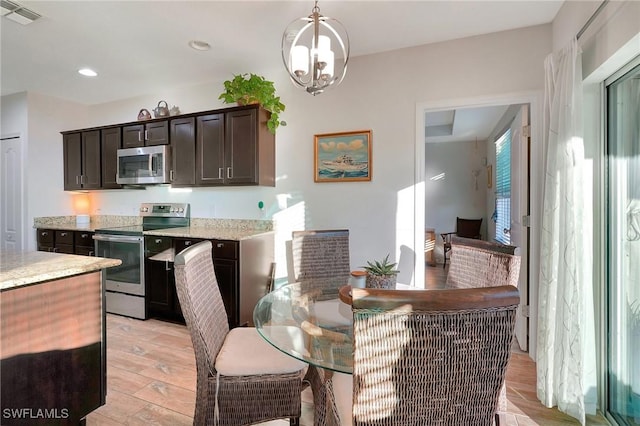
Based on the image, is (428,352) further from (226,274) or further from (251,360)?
(226,274)

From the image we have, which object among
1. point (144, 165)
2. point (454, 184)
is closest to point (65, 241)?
point (144, 165)

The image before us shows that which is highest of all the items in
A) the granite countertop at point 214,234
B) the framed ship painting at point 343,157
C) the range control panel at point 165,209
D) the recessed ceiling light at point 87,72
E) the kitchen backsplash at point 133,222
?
the recessed ceiling light at point 87,72

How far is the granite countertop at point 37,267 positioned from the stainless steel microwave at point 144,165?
191 cm

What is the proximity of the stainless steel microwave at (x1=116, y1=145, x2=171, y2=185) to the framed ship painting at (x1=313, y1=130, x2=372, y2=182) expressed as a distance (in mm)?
1706

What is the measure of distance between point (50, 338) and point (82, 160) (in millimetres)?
3529

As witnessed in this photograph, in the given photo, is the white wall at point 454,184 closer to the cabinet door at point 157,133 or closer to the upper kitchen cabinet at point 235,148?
the upper kitchen cabinet at point 235,148

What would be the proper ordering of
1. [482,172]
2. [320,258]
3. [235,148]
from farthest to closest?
[482,172] → [235,148] → [320,258]

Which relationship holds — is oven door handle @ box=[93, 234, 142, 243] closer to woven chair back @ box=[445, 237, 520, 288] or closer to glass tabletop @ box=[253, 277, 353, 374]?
glass tabletop @ box=[253, 277, 353, 374]

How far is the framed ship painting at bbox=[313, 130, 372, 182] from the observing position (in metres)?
3.09

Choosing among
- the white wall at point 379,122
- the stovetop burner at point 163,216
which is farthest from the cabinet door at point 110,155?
the white wall at point 379,122

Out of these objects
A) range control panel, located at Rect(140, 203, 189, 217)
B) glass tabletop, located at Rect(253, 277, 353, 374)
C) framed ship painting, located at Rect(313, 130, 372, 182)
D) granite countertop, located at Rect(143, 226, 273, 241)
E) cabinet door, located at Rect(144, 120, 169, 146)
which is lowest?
glass tabletop, located at Rect(253, 277, 353, 374)

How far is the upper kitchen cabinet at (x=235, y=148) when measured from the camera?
321cm

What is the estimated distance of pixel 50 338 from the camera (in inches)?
58.9

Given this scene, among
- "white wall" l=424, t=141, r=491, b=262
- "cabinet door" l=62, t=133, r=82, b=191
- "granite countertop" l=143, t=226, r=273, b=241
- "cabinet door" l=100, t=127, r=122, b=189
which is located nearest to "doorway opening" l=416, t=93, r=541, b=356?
"white wall" l=424, t=141, r=491, b=262
